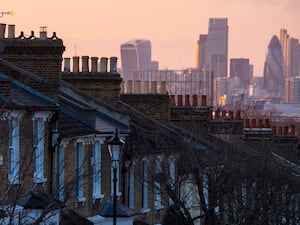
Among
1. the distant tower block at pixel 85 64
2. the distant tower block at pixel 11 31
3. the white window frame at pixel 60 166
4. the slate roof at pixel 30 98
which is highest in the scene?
the distant tower block at pixel 11 31

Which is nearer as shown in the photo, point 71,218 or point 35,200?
point 35,200

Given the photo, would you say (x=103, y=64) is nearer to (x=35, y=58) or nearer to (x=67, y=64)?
(x=67, y=64)

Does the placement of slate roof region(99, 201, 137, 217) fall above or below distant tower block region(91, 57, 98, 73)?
below

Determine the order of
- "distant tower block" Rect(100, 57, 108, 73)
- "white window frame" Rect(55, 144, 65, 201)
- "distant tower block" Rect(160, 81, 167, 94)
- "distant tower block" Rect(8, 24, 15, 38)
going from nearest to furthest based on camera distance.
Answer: "white window frame" Rect(55, 144, 65, 201), "distant tower block" Rect(8, 24, 15, 38), "distant tower block" Rect(100, 57, 108, 73), "distant tower block" Rect(160, 81, 167, 94)

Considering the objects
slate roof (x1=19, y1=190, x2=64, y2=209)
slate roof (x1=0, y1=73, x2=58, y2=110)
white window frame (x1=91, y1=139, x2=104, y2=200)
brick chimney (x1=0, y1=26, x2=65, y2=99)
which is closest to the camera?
slate roof (x1=19, y1=190, x2=64, y2=209)

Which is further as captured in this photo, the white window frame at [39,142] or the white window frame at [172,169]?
the white window frame at [172,169]

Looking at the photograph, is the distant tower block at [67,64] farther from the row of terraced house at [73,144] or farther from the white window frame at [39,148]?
the white window frame at [39,148]

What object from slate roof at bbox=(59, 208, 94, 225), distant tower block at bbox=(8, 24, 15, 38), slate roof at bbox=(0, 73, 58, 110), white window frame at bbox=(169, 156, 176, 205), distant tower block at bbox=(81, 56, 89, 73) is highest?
distant tower block at bbox=(8, 24, 15, 38)

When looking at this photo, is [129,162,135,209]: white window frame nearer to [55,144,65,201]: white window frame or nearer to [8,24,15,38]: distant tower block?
[8,24,15,38]: distant tower block

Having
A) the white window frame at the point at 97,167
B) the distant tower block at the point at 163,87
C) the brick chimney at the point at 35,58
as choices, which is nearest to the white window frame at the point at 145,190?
the white window frame at the point at 97,167

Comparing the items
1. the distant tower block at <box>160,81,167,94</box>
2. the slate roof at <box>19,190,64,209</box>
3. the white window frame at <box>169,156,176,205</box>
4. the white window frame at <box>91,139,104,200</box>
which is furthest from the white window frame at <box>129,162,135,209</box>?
the slate roof at <box>19,190,64,209</box>

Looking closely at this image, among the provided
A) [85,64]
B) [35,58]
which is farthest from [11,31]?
[85,64]

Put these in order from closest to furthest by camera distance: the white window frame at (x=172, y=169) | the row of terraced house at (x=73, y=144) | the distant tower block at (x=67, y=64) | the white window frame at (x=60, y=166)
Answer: the row of terraced house at (x=73, y=144)
the white window frame at (x=60, y=166)
the white window frame at (x=172, y=169)
the distant tower block at (x=67, y=64)

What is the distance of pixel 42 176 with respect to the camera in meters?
30.8
